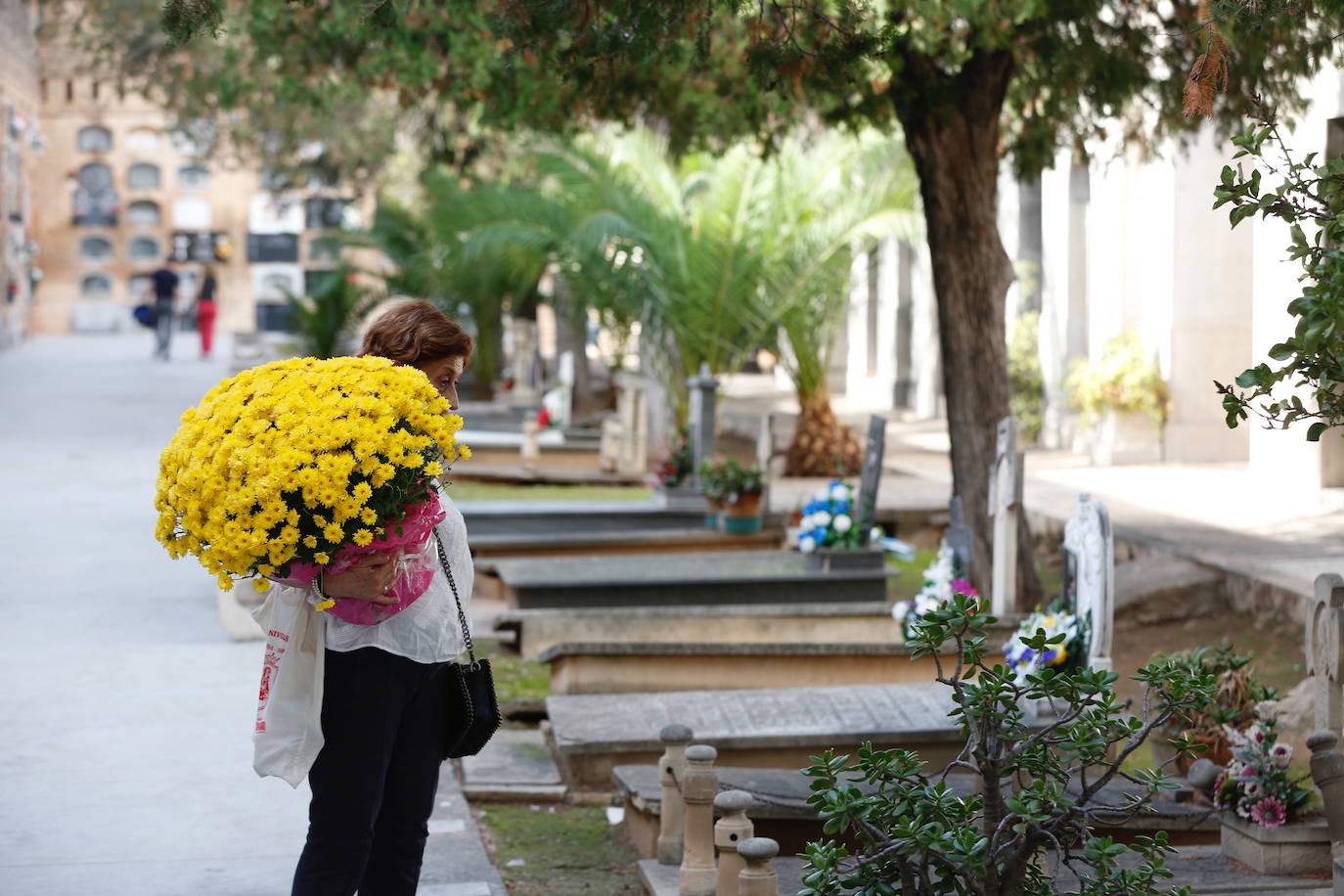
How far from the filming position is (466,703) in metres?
3.59

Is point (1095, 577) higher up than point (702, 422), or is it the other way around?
point (702, 422)

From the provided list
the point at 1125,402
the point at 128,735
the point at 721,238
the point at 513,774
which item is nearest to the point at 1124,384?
the point at 1125,402

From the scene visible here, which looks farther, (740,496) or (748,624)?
(740,496)

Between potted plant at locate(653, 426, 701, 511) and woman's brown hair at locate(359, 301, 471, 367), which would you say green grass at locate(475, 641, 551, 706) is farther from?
woman's brown hair at locate(359, 301, 471, 367)

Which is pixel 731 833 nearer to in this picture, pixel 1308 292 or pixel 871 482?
pixel 1308 292

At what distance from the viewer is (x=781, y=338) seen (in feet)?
67.2

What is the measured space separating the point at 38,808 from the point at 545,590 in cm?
427

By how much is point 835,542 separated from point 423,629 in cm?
657

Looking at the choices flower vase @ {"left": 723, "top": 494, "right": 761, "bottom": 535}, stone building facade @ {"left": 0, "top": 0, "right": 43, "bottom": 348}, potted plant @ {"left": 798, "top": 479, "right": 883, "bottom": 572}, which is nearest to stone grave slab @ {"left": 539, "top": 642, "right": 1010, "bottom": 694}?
potted plant @ {"left": 798, "top": 479, "right": 883, "bottom": 572}

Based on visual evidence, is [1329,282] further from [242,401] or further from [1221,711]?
[1221,711]

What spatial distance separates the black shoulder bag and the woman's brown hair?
1.30 ft

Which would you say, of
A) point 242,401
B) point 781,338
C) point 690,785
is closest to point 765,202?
point 781,338

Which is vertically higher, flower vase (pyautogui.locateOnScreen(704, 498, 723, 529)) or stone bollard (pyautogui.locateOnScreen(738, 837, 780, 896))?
flower vase (pyautogui.locateOnScreen(704, 498, 723, 529))

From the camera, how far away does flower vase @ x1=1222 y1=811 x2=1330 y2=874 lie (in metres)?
4.91
